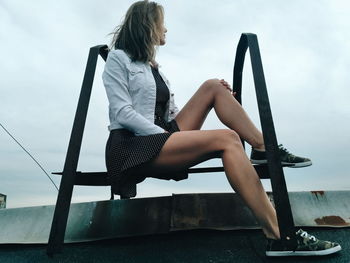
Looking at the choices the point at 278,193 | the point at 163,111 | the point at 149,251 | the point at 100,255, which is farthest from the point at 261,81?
the point at 100,255

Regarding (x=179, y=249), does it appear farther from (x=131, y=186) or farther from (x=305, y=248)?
(x=305, y=248)

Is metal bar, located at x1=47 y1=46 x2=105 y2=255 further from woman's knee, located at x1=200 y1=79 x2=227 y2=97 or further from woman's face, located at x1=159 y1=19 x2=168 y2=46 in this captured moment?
A: woman's knee, located at x1=200 y1=79 x2=227 y2=97

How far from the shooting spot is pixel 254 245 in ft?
5.90

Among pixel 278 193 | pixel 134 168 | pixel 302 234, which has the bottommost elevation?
pixel 302 234

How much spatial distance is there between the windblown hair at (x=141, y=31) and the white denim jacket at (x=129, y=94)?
0.06m

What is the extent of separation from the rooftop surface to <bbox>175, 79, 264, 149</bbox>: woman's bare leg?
527 millimetres

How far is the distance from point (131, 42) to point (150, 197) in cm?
92

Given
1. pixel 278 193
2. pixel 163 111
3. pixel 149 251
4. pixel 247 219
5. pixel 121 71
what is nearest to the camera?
pixel 278 193

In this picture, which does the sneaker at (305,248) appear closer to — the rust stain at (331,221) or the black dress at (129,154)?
the black dress at (129,154)

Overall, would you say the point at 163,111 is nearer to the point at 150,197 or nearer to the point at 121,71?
the point at 121,71

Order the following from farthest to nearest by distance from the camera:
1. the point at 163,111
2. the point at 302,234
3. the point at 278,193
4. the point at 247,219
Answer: the point at 247,219 → the point at 163,111 → the point at 302,234 → the point at 278,193

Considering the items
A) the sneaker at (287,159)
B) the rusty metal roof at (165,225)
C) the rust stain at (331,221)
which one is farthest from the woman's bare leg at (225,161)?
the rust stain at (331,221)

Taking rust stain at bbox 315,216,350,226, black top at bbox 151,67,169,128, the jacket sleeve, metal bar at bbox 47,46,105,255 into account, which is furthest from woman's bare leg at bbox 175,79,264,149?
rust stain at bbox 315,216,350,226

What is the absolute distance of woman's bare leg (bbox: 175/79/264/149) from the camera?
72.4 inches
